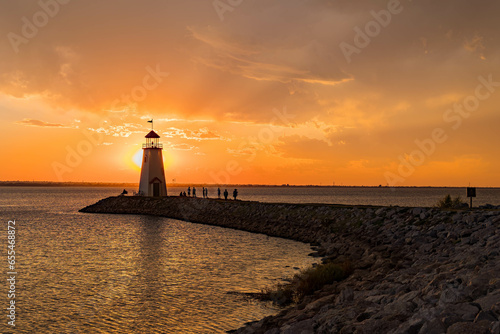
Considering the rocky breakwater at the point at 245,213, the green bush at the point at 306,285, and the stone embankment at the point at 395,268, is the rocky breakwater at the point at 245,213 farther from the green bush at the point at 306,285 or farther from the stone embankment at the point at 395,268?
the green bush at the point at 306,285

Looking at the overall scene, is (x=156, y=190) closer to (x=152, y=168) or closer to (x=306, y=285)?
(x=152, y=168)

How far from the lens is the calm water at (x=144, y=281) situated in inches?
514

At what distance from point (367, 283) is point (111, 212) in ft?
201

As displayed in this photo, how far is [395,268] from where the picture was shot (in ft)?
52.5

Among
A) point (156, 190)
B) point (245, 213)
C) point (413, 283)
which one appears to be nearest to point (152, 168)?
point (156, 190)

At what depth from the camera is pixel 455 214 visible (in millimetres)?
23406

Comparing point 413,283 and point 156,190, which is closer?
point 413,283

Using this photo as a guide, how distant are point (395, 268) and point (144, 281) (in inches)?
441

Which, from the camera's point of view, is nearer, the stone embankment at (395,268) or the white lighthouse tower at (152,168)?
the stone embankment at (395,268)

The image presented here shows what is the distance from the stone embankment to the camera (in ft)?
24.4

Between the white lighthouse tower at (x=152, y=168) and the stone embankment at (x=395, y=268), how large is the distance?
26.8 metres

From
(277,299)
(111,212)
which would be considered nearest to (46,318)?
(277,299)

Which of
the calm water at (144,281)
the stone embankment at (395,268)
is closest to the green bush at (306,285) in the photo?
the stone embankment at (395,268)

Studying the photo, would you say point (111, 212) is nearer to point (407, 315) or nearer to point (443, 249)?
point (443, 249)
